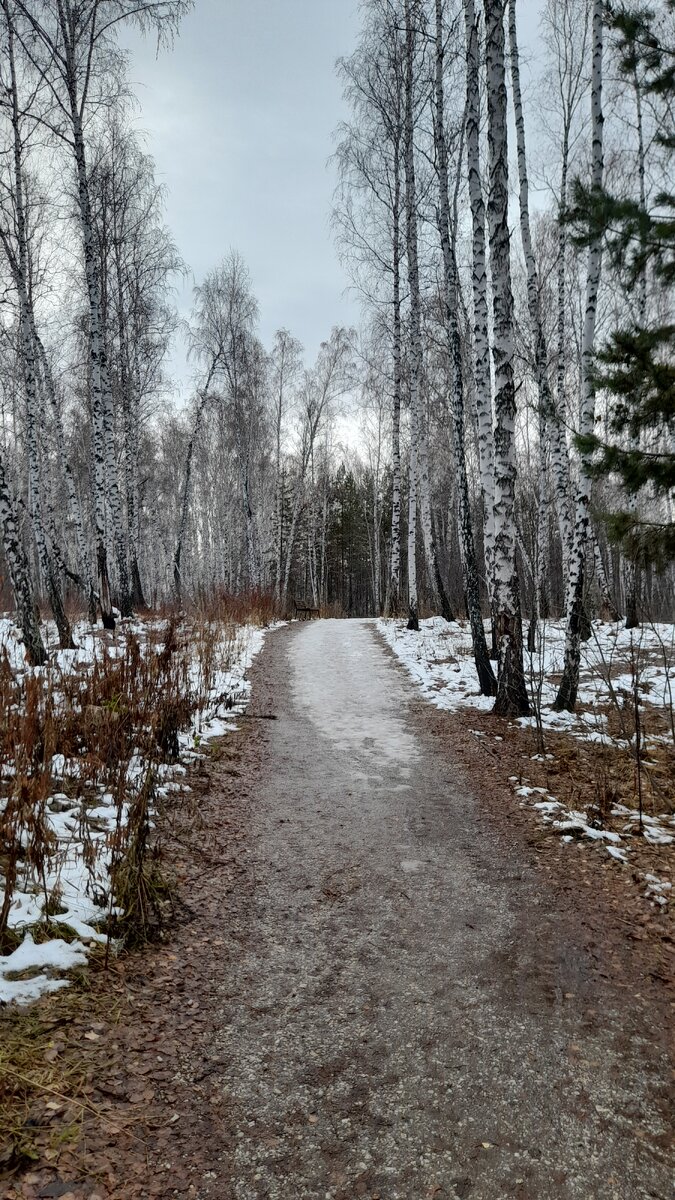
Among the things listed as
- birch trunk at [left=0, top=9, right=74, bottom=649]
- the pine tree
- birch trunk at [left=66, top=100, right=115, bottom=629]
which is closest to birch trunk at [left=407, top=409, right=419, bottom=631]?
birch trunk at [left=66, top=100, right=115, bottom=629]

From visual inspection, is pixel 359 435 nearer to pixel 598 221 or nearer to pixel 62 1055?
pixel 598 221

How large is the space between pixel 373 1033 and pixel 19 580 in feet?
21.8

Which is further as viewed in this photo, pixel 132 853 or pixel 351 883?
pixel 351 883

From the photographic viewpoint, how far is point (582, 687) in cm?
833

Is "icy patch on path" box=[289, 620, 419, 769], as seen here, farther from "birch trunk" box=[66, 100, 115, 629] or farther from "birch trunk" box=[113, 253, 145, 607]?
"birch trunk" box=[113, 253, 145, 607]

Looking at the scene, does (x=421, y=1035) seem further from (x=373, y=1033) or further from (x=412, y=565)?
(x=412, y=565)

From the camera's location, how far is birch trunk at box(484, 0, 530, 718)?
6336mm

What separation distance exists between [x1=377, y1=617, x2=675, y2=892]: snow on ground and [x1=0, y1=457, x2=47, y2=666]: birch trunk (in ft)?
16.3

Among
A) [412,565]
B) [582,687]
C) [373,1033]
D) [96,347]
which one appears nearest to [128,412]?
[96,347]

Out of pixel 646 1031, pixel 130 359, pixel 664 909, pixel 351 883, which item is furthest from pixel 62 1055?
pixel 130 359

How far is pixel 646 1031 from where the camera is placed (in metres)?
2.36

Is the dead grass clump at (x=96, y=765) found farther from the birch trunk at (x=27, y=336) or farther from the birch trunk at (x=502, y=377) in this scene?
the birch trunk at (x=502, y=377)

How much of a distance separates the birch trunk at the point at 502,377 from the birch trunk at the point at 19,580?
17.9 feet

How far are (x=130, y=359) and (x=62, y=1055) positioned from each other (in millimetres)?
17644
